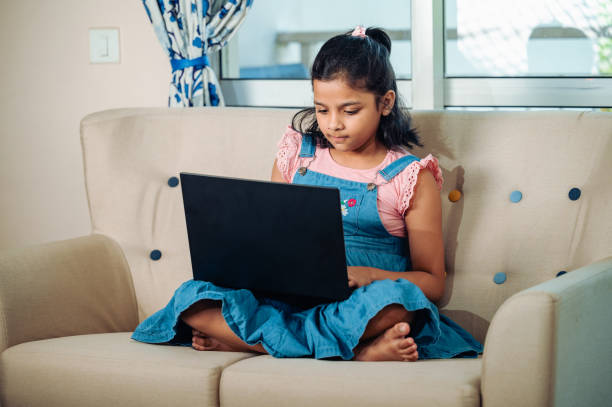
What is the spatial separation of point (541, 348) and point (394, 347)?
0.93 ft

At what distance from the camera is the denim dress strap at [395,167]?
1.58m

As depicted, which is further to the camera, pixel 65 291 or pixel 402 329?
pixel 65 291

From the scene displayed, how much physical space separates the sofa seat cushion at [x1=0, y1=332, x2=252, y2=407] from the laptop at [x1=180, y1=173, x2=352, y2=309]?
164mm

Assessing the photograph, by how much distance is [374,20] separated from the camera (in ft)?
7.72

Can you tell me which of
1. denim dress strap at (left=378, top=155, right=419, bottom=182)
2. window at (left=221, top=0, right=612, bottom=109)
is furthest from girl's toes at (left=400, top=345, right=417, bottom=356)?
window at (left=221, top=0, right=612, bottom=109)

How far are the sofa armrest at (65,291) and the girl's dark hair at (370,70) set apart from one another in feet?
2.21

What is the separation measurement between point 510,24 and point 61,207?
1617 millimetres

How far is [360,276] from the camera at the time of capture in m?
1.42

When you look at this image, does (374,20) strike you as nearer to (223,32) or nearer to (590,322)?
(223,32)

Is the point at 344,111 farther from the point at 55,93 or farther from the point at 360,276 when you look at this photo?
the point at 55,93

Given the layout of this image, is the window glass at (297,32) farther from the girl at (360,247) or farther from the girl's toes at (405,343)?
the girl's toes at (405,343)

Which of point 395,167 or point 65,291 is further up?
point 395,167

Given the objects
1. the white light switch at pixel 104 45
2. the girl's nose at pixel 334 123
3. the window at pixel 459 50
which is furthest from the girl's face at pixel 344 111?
the white light switch at pixel 104 45

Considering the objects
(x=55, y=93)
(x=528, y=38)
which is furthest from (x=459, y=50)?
(x=55, y=93)
